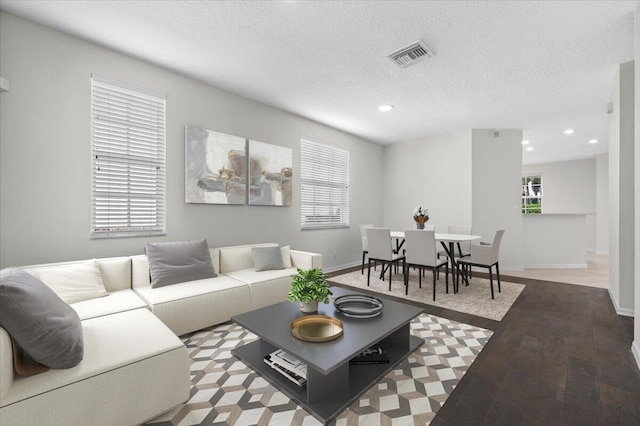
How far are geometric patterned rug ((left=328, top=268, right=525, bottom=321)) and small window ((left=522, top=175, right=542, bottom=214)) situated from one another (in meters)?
5.95

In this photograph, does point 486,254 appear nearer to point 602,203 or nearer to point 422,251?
point 422,251

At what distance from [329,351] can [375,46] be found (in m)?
2.68

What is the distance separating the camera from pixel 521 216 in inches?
212

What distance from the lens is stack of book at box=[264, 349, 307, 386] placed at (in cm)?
169

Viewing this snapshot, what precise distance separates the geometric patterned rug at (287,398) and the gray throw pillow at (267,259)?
1.00 meters

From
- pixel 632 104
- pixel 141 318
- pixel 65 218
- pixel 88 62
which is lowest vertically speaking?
pixel 141 318

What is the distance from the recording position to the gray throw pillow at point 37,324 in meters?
1.17

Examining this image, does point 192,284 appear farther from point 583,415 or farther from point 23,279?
point 583,415

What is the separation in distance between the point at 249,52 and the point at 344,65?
100 centimetres

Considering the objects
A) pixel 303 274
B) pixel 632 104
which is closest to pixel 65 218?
pixel 303 274

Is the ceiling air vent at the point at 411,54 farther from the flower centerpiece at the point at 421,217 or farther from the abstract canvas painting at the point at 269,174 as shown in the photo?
the flower centerpiece at the point at 421,217

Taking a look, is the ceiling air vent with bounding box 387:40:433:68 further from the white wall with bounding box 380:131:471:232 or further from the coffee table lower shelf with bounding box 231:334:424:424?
the white wall with bounding box 380:131:471:232

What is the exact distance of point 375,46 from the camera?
2.70 meters

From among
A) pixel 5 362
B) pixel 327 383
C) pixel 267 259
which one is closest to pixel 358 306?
pixel 327 383
